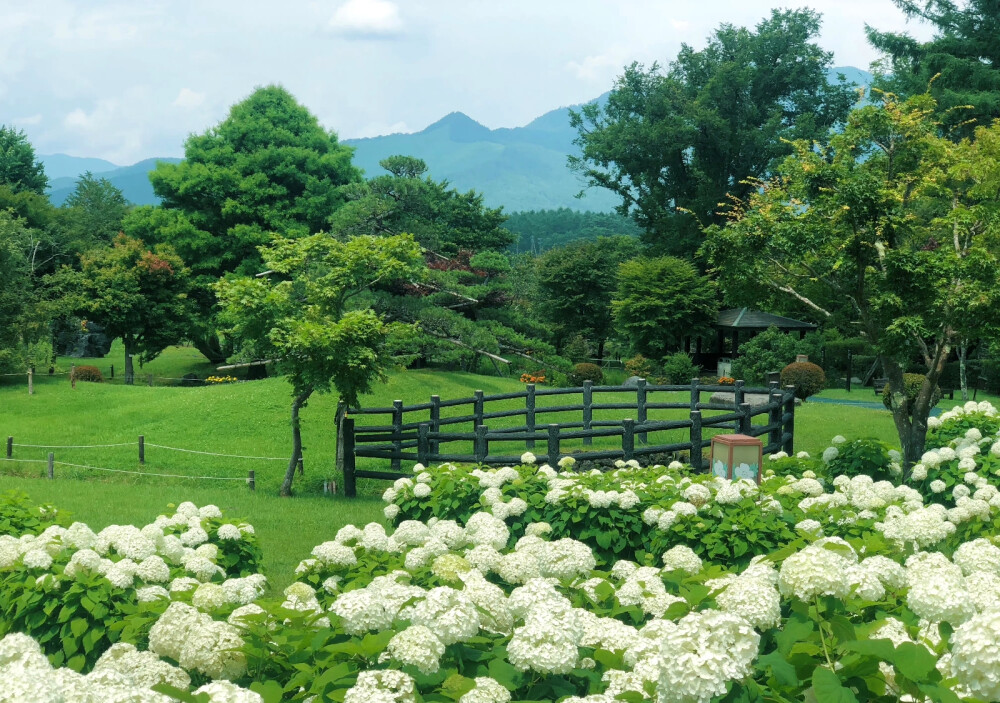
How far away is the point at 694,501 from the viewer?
768 centimetres

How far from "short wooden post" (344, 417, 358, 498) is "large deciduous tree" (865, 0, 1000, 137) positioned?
1180 inches

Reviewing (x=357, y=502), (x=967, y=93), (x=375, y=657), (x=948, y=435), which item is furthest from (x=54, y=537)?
(x=967, y=93)

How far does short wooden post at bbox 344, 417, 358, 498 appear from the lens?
53.9ft

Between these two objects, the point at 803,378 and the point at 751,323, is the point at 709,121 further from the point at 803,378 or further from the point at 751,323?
the point at 803,378

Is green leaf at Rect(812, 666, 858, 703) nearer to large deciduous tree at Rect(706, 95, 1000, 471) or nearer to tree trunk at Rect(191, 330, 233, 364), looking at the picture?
large deciduous tree at Rect(706, 95, 1000, 471)

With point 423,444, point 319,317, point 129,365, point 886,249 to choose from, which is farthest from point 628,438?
point 129,365

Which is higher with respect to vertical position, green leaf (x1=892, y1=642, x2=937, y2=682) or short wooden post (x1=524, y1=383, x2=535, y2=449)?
green leaf (x1=892, y1=642, x2=937, y2=682)

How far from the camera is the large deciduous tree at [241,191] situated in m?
39.9

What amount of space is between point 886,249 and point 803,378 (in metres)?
16.9

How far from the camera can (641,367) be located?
35.8 metres

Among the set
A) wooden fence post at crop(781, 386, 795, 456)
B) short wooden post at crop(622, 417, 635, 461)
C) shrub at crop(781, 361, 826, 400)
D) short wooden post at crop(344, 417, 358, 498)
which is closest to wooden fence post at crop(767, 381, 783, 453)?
wooden fence post at crop(781, 386, 795, 456)

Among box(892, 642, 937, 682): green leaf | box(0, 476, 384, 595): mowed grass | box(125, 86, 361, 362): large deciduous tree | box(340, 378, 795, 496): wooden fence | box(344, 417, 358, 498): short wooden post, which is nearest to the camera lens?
box(892, 642, 937, 682): green leaf

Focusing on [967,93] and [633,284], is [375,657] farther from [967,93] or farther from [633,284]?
[967,93]

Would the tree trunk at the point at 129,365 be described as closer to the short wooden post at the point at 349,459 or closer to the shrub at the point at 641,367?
the shrub at the point at 641,367
